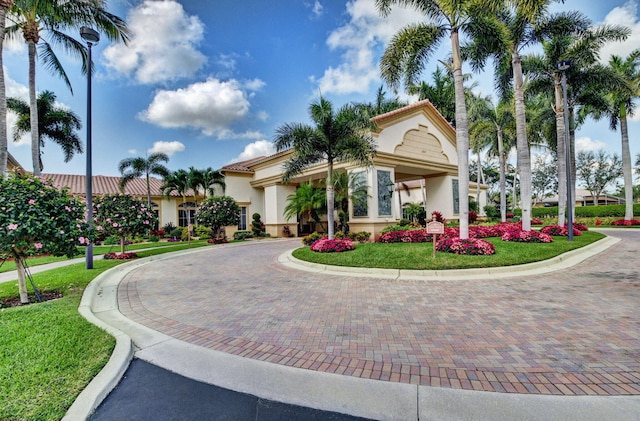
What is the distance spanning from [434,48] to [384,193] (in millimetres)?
7468

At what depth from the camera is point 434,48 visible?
12.6 m

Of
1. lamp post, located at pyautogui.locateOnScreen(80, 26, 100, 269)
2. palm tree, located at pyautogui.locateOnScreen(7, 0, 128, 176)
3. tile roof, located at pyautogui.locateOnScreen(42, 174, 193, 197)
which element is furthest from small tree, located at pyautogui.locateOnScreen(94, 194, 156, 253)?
tile roof, located at pyautogui.locateOnScreen(42, 174, 193, 197)

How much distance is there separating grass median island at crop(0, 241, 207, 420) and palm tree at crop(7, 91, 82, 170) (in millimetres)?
18692

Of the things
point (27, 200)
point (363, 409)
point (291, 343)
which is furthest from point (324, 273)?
point (27, 200)

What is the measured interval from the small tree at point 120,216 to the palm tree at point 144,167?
44.0 feet

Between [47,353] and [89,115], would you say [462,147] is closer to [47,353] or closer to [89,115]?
[47,353]

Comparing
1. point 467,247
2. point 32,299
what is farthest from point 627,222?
point 32,299

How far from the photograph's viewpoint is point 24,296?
6.28m

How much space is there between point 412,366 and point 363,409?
104 centimetres

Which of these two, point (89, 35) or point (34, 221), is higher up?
point (89, 35)

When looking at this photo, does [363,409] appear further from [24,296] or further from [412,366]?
[24,296]

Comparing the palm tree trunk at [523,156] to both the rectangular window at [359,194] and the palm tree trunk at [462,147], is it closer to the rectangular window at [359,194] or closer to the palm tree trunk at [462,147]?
the palm tree trunk at [462,147]

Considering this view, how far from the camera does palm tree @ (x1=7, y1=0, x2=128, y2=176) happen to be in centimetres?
1123

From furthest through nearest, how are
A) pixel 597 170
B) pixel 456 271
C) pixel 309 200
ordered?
pixel 597 170, pixel 309 200, pixel 456 271
